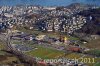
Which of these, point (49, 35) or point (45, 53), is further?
point (49, 35)

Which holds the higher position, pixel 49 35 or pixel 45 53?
pixel 49 35

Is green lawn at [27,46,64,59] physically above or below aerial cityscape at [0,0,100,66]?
below

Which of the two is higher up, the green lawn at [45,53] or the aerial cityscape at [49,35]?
the aerial cityscape at [49,35]

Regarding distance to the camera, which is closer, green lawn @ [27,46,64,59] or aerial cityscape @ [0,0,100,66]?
aerial cityscape @ [0,0,100,66]

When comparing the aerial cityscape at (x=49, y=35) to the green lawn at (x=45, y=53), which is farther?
the green lawn at (x=45, y=53)

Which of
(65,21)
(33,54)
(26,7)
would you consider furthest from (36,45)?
(26,7)
